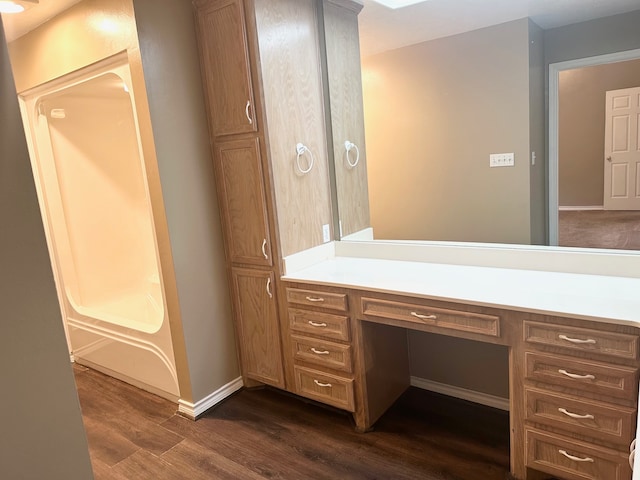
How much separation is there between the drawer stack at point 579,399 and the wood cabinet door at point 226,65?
5.59 feet

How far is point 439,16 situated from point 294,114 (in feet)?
3.05

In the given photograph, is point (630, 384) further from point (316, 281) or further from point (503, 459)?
point (316, 281)

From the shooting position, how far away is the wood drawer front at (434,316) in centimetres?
175

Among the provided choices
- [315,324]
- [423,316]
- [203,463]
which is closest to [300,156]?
[315,324]

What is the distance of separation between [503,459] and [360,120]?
1.96 metres

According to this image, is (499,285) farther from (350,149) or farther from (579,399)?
(350,149)

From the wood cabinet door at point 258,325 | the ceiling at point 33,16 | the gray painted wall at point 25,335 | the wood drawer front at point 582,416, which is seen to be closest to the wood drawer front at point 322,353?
the wood cabinet door at point 258,325

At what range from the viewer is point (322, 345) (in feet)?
7.57

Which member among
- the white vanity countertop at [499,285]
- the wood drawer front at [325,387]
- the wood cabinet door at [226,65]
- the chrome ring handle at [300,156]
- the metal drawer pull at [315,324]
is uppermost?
the wood cabinet door at [226,65]

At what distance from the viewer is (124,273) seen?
3.59m

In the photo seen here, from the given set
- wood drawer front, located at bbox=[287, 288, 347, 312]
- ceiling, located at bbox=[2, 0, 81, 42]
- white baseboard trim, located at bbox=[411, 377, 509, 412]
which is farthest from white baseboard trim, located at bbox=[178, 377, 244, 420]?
ceiling, located at bbox=[2, 0, 81, 42]

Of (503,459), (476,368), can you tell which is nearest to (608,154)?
(476,368)

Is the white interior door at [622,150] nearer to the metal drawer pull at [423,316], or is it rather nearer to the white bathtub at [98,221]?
the metal drawer pull at [423,316]

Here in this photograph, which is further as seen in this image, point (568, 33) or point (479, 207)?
point (479, 207)
